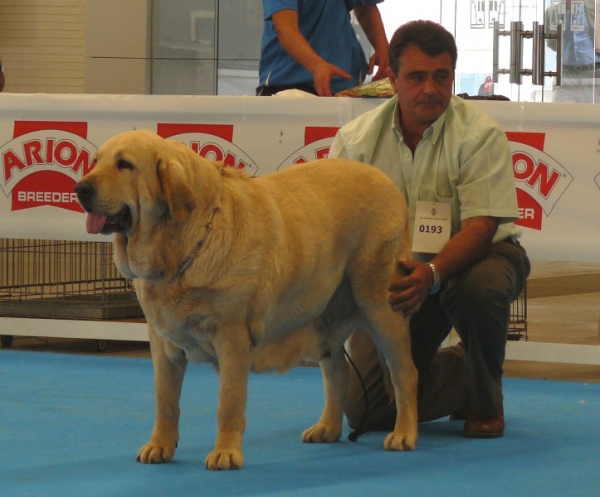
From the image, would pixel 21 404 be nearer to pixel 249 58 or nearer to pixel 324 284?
pixel 324 284

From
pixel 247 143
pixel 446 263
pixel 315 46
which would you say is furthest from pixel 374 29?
pixel 446 263

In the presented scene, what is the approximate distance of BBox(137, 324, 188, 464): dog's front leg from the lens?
9.59 ft

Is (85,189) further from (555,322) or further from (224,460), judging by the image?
(555,322)

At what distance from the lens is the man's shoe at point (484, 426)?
11.1ft

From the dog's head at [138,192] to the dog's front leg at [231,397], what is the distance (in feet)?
0.90

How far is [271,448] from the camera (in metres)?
3.18

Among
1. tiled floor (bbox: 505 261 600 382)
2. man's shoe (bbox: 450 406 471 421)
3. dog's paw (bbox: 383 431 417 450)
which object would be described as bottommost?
tiled floor (bbox: 505 261 600 382)

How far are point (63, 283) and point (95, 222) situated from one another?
302 centimetres

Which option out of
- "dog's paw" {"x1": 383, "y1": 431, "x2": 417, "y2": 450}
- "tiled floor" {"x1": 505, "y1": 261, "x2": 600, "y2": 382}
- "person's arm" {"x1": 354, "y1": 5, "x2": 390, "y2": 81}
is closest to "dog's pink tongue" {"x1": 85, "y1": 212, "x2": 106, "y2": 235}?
"dog's paw" {"x1": 383, "y1": 431, "x2": 417, "y2": 450}

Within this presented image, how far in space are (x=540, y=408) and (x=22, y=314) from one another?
2.73 m

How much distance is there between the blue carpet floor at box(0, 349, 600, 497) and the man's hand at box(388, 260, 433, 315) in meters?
0.44

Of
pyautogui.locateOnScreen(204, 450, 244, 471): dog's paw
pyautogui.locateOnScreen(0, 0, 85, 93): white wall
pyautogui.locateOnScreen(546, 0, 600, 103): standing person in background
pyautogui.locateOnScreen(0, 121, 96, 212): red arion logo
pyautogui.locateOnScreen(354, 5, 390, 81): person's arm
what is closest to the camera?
pyautogui.locateOnScreen(204, 450, 244, 471): dog's paw

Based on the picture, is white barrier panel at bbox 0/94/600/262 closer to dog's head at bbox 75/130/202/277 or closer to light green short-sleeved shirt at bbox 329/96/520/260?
light green short-sleeved shirt at bbox 329/96/520/260

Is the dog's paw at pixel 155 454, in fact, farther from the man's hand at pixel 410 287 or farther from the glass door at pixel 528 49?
the glass door at pixel 528 49
